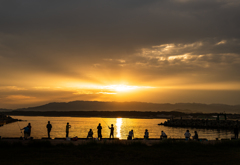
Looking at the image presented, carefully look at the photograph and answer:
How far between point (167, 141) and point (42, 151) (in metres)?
11.9

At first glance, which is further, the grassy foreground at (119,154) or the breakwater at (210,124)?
the breakwater at (210,124)

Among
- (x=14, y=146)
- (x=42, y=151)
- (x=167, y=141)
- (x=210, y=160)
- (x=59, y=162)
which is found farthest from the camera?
(x=167, y=141)

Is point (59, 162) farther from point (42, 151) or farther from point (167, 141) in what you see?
point (167, 141)

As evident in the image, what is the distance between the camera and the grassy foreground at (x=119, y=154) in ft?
56.4

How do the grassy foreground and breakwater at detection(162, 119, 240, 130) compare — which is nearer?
the grassy foreground

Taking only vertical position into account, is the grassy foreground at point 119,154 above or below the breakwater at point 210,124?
above

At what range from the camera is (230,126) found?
85750 millimetres

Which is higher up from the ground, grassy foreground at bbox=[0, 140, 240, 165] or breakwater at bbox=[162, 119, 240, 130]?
grassy foreground at bbox=[0, 140, 240, 165]

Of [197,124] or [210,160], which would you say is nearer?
[210,160]

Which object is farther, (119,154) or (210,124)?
(210,124)

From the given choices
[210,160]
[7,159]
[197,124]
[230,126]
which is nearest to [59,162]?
[7,159]

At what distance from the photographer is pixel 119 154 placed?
65.3 feet

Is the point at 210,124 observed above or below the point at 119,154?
below

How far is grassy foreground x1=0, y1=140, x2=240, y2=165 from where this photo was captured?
677 inches
